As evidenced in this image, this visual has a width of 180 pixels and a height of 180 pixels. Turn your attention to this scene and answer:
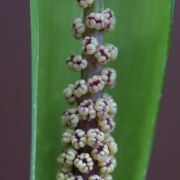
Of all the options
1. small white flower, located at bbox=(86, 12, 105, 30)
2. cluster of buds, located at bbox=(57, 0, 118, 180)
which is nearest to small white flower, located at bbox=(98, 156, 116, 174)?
cluster of buds, located at bbox=(57, 0, 118, 180)

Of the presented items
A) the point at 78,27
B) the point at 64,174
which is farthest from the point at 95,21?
the point at 64,174

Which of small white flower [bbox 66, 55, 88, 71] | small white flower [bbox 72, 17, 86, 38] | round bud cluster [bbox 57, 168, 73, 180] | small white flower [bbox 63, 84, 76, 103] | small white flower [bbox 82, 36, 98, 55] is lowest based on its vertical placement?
round bud cluster [bbox 57, 168, 73, 180]

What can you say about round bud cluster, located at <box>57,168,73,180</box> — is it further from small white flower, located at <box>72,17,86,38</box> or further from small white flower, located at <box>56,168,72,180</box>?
small white flower, located at <box>72,17,86,38</box>

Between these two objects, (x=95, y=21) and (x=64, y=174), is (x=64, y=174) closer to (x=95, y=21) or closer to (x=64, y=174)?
(x=64, y=174)

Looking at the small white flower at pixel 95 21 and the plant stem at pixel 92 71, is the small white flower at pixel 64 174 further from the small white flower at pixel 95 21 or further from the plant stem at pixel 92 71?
the small white flower at pixel 95 21

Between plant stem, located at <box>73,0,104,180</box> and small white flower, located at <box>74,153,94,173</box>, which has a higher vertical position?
plant stem, located at <box>73,0,104,180</box>

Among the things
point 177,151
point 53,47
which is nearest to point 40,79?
point 53,47
